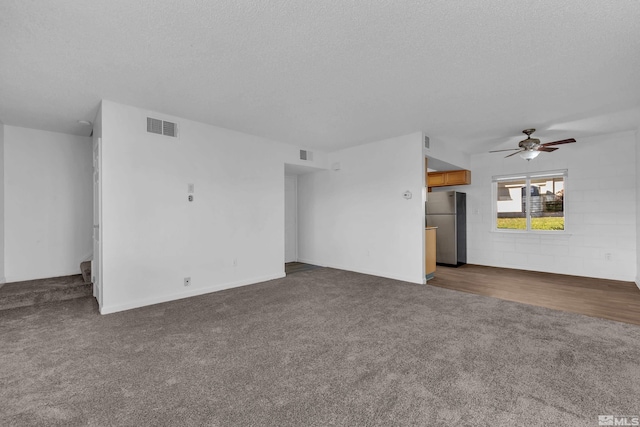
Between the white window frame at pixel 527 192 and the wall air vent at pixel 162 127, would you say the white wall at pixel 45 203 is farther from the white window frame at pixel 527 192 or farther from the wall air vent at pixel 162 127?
the white window frame at pixel 527 192

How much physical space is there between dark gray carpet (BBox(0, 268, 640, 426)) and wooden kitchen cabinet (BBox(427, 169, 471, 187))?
143 inches

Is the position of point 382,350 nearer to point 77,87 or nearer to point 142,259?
point 142,259

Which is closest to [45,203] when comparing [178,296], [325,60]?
[178,296]

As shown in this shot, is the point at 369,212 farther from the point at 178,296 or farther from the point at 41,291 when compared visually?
the point at 41,291

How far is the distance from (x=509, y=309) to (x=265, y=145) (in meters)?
4.36

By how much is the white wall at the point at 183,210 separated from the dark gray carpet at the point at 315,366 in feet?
1.74

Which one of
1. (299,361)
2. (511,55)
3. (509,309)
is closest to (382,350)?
(299,361)

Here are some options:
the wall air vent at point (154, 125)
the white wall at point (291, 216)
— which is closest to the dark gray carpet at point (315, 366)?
the wall air vent at point (154, 125)

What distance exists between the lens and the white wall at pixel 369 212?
4883 millimetres

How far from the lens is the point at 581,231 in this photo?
Result: 535 centimetres

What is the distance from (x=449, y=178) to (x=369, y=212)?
256cm

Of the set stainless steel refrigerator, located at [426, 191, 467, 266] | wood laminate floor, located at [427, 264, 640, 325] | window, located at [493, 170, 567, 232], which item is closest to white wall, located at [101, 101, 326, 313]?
wood laminate floor, located at [427, 264, 640, 325]

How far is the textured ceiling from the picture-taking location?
6.40ft

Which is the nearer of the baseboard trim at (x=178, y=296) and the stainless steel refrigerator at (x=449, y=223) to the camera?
the baseboard trim at (x=178, y=296)
